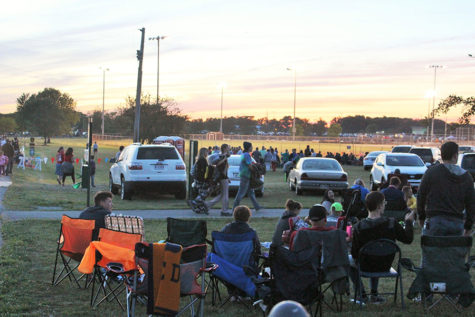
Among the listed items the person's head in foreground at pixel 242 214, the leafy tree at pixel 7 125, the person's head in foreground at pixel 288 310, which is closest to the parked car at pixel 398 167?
the person's head in foreground at pixel 242 214

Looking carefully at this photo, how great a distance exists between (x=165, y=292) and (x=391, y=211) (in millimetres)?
6887

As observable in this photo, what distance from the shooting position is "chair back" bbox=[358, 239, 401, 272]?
21.4 feet

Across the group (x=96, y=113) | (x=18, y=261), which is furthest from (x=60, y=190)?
(x=96, y=113)

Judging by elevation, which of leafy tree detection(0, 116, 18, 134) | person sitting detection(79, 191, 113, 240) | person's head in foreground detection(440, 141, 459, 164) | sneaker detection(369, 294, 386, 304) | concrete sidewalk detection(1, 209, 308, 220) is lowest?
concrete sidewalk detection(1, 209, 308, 220)

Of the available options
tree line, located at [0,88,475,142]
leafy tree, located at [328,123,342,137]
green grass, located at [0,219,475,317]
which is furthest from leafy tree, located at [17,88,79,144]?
green grass, located at [0,219,475,317]

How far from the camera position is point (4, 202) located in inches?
680

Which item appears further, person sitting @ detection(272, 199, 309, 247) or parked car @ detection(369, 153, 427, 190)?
parked car @ detection(369, 153, 427, 190)

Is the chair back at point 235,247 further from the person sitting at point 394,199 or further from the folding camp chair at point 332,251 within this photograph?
the person sitting at point 394,199

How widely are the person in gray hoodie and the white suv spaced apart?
12.8 m

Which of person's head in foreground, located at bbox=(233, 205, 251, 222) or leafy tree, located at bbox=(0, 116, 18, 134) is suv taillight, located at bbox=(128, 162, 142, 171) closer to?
person's head in foreground, located at bbox=(233, 205, 251, 222)

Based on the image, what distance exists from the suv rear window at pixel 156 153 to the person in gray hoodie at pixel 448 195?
13.0 m

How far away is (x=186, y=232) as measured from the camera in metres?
7.24

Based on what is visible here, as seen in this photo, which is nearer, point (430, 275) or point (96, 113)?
point (430, 275)

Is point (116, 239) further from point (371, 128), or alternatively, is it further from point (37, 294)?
point (371, 128)
